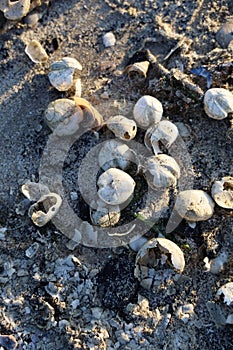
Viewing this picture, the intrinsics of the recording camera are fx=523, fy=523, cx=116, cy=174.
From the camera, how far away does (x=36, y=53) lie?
147 inches

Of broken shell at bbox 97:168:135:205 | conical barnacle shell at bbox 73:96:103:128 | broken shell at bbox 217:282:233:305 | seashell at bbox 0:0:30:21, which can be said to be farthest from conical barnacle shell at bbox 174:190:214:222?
seashell at bbox 0:0:30:21

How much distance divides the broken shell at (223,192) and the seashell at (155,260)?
405mm

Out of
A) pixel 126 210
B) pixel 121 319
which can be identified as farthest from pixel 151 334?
pixel 126 210

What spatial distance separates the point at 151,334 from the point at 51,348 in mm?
574

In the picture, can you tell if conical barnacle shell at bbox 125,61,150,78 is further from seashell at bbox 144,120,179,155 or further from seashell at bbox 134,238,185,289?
seashell at bbox 134,238,185,289

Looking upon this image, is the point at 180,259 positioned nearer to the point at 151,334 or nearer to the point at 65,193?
the point at 151,334

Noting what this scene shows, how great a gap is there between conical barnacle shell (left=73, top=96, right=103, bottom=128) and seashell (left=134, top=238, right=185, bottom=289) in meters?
0.86

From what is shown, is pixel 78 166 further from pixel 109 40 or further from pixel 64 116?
pixel 109 40

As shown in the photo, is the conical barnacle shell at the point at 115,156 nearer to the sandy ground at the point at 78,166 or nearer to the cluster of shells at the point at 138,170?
the cluster of shells at the point at 138,170

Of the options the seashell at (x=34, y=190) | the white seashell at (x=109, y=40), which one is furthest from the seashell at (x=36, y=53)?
the seashell at (x=34, y=190)

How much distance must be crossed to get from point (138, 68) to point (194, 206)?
105cm

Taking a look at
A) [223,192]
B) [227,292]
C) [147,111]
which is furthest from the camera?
[147,111]

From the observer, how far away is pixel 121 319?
3.03 m

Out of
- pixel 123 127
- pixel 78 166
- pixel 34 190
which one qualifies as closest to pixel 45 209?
pixel 34 190
